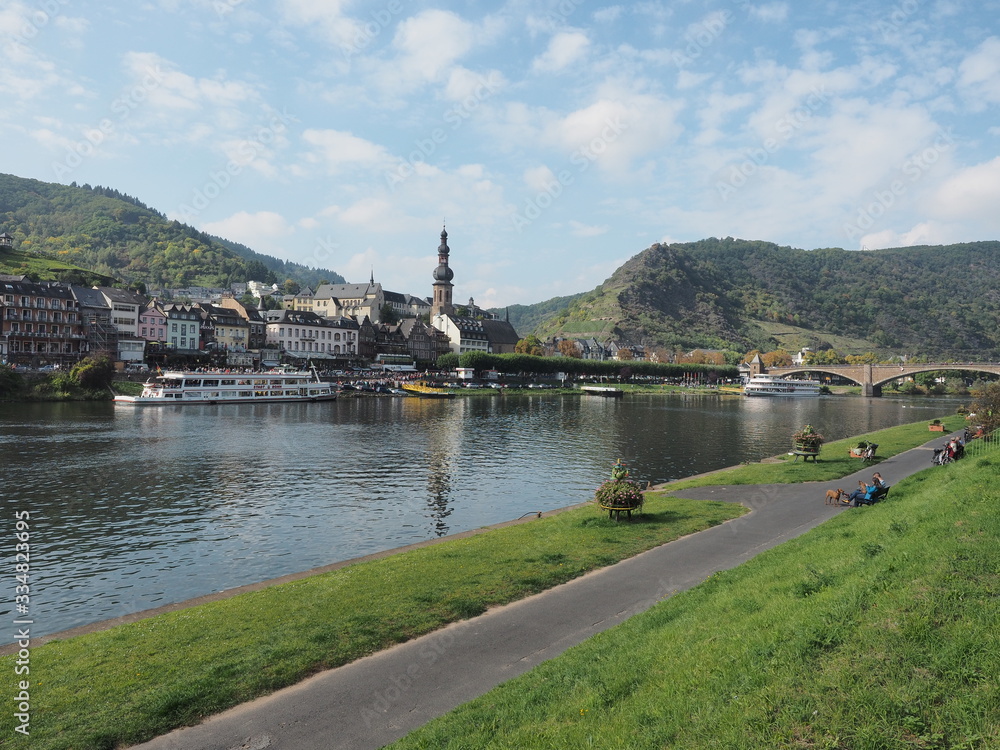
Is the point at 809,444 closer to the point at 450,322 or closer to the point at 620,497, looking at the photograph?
the point at 620,497

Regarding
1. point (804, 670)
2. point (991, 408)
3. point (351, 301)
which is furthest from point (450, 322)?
point (804, 670)

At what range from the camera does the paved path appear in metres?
9.11

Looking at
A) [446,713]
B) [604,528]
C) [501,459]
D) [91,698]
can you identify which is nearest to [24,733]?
[91,698]

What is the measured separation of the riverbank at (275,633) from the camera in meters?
9.98

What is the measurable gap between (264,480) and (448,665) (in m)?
30.5

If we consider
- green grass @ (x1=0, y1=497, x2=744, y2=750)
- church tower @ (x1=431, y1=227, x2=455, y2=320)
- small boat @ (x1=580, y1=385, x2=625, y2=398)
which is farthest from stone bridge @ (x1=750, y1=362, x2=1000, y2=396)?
green grass @ (x1=0, y1=497, x2=744, y2=750)

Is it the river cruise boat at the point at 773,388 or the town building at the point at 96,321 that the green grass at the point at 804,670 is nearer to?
the town building at the point at 96,321

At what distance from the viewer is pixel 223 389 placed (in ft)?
317

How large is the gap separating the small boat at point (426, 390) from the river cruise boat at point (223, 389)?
766 inches

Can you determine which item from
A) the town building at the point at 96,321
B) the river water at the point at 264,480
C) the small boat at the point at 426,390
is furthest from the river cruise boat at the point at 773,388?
the town building at the point at 96,321

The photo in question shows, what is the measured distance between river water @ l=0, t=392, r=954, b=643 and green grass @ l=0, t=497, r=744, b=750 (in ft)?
18.7

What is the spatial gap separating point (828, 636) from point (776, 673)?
1022 mm

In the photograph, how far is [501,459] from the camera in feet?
156

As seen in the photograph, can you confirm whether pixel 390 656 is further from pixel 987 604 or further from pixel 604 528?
pixel 604 528
